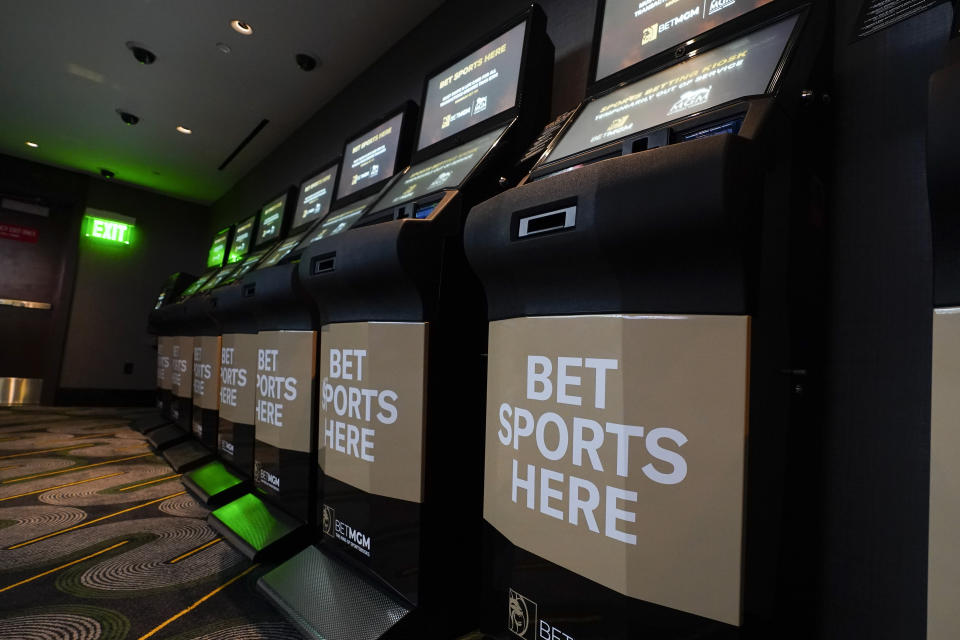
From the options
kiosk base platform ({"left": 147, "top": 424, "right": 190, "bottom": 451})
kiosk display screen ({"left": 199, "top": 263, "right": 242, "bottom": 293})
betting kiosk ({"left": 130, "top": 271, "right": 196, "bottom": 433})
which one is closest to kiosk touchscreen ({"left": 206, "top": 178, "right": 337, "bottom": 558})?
kiosk display screen ({"left": 199, "top": 263, "right": 242, "bottom": 293})

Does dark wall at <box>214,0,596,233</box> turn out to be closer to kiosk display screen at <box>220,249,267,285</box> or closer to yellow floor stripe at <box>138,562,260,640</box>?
kiosk display screen at <box>220,249,267,285</box>

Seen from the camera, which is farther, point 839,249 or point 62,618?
point 62,618

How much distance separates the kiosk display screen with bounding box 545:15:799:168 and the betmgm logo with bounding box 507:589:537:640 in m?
0.84

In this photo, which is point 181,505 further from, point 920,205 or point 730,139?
point 920,205

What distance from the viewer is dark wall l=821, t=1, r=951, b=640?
2.79 ft

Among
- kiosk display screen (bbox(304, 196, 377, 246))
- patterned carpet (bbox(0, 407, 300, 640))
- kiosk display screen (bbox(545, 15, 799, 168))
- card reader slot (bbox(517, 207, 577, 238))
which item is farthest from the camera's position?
kiosk display screen (bbox(304, 196, 377, 246))

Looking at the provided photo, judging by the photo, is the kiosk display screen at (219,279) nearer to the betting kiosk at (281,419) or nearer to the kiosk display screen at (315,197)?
the kiosk display screen at (315,197)

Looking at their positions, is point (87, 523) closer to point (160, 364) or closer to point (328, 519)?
point (328, 519)

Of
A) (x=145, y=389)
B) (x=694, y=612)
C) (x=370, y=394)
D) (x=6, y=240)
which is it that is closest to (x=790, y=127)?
(x=694, y=612)

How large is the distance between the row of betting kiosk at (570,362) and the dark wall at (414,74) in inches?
8.4

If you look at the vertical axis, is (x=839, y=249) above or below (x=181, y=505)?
above

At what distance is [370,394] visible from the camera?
4.10 ft

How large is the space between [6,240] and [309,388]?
6.64 m

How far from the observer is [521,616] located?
2.96ft
